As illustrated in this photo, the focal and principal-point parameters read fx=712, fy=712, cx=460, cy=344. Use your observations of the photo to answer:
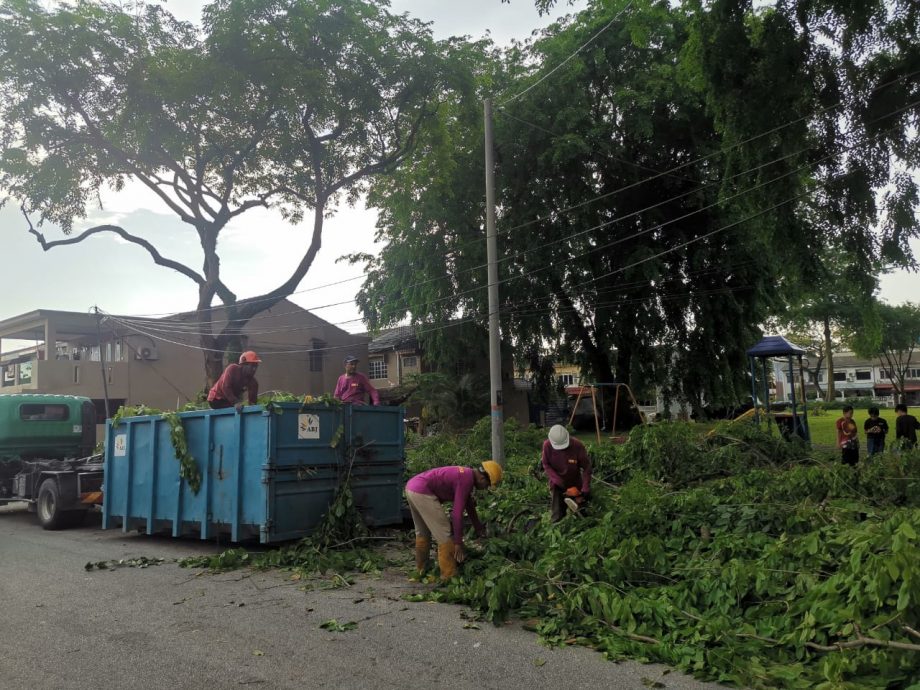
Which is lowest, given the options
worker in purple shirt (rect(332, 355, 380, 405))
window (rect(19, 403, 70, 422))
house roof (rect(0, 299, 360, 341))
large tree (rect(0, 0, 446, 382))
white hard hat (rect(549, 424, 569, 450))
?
white hard hat (rect(549, 424, 569, 450))

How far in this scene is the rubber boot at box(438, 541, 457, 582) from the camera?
7023mm

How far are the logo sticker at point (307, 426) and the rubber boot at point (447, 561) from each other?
245 cm

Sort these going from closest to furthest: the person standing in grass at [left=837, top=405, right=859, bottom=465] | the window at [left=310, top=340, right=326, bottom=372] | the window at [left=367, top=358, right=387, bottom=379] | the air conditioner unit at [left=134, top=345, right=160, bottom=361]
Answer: the person standing in grass at [left=837, top=405, right=859, bottom=465] → the air conditioner unit at [left=134, top=345, right=160, bottom=361] → the window at [left=310, top=340, right=326, bottom=372] → the window at [left=367, top=358, right=387, bottom=379]

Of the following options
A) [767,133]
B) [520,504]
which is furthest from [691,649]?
[767,133]

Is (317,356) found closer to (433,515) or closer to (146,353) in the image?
(146,353)

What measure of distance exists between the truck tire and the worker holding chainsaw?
8.67 m

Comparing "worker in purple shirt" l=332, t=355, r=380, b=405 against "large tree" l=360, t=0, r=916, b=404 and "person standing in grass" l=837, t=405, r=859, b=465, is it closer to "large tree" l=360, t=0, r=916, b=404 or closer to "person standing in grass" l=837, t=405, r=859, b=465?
"person standing in grass" l=837, t=405, r=859, b=465

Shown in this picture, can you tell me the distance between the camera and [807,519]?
6.75m

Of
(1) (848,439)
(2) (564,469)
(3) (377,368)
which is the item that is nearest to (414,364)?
(3) (377,368)

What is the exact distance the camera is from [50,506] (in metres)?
12.3

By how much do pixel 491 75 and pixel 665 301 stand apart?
32.6 ft

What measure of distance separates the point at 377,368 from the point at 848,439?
1282 inches

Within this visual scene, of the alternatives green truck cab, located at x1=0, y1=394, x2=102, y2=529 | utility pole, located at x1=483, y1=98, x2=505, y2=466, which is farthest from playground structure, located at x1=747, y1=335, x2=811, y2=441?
green truck cab, located at x1=0, y1=394, x2=102, y2=529

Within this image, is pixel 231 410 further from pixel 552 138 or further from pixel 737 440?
pixel 552 138
